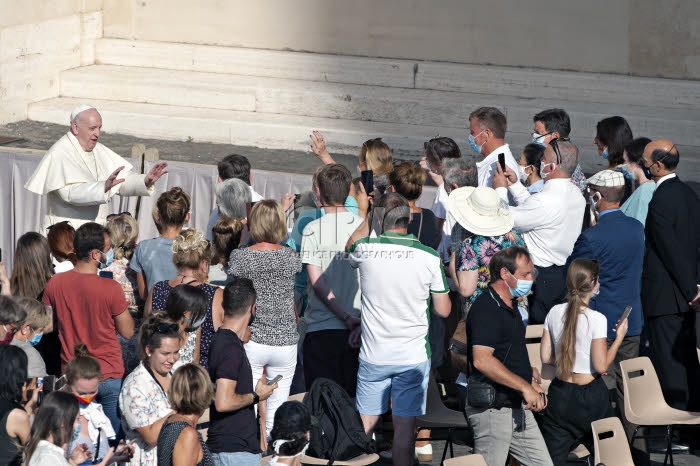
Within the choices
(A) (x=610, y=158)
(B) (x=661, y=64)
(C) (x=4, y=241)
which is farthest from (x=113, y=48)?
(A) (x=610, y=158)

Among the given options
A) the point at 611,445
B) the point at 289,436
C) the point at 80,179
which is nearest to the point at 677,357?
the point at 611,445

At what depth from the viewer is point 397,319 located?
6.28m

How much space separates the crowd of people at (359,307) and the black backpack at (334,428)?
0.85ft

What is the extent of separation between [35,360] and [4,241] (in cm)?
419

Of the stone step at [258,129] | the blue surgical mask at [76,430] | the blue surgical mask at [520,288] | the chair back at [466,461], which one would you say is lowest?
Answer: the chair back at [466,461]

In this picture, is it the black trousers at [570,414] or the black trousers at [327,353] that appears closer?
the black trousers at [570,414]

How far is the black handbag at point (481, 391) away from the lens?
5820mm

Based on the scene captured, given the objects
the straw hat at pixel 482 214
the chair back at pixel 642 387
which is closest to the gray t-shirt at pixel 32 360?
the straw hat at pixel 482 214

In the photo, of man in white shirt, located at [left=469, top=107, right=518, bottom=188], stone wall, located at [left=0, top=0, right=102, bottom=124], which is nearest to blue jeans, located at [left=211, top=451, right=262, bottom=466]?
man in white shirt, located at [left=469, top=107, right=518, bottom=188]

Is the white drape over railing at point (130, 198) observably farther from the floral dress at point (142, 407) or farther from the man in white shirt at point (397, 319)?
the floral dress at point (142, 407)

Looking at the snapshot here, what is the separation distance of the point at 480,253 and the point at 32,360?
107 inches

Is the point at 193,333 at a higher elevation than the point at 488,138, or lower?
lower

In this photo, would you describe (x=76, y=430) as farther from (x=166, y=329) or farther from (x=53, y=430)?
(x=166, y=329)

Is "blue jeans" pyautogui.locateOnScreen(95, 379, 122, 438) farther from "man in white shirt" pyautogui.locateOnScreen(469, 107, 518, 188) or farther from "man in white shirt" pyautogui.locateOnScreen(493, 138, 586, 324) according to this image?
"man in white shirt" pyautogui.locateOnScreen(469, 107, 518, 188)
